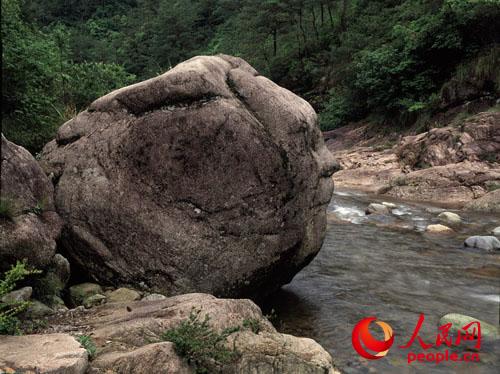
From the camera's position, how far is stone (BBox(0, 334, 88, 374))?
3.17 metres

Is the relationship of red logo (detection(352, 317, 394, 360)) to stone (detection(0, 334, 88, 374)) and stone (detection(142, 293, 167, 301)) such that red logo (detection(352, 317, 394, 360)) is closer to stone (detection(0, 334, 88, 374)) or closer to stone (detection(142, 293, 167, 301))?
stone (detection(142, 293, 167, 301))

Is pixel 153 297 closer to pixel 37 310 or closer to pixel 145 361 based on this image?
pixel 37 310

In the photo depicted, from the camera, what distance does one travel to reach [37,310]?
4668mm

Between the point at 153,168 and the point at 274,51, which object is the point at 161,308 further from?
the point at 274,51

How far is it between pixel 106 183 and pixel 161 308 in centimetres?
211

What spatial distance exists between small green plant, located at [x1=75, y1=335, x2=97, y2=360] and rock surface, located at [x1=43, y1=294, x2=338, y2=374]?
51 mm

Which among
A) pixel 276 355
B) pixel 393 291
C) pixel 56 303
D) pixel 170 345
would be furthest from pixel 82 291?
pixel 393 291

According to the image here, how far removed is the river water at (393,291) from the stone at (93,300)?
2.31 metres

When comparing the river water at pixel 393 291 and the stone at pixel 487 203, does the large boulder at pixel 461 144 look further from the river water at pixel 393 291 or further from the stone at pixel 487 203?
the river water at pixel 393 291

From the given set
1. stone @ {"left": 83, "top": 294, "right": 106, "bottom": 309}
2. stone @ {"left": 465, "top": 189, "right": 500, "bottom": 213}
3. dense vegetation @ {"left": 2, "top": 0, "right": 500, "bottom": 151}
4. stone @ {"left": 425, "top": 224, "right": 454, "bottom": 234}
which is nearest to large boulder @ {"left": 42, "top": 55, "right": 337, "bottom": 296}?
stone @ {"left": 83, "top": 294, "right": 106, "bottom": 309}

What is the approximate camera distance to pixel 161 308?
4.70 meters

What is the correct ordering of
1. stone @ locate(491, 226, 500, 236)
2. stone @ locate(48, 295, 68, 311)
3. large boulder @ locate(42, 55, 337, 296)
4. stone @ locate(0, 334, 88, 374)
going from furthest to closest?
stone @ locate(491, 226, 500, 236) → large boulder @ locate(42, 55, 337, 296) → stone @ locate(48, 295, 68, 311) → stone @ locate(0, 334, 88, 374)

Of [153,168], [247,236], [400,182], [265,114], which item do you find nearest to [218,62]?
[265,114]

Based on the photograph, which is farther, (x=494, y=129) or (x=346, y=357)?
(x=494, y=129)
